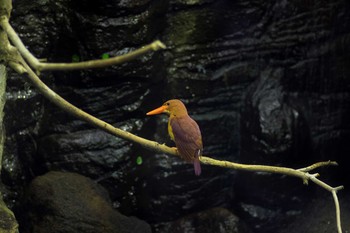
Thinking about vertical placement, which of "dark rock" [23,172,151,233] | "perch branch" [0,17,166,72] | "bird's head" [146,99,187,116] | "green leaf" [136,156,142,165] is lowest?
"dark rock" [23,172,151,233]

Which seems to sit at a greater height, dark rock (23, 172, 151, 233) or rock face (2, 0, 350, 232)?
rock face (2, 0, 350, 232)

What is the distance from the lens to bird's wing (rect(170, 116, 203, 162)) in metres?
4.55

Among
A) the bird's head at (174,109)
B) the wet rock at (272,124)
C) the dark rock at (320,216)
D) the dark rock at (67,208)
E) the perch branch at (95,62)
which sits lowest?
the dark rock at (320,216)

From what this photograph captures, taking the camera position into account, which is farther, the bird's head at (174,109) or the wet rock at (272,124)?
the wet rock at (272,124)

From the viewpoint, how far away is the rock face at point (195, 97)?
6.03m

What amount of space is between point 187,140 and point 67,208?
5.31 feet

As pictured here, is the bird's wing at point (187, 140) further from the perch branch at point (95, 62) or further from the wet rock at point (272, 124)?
the perch branch at point (95, 62)

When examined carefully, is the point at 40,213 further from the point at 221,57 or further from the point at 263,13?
the point at 263,13

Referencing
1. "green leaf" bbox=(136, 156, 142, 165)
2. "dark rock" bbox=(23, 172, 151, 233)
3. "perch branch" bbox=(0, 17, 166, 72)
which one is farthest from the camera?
"green leaf" bbox=(136, 156, 142, 165)

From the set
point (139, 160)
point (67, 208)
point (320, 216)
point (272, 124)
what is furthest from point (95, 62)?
point (320, 216)

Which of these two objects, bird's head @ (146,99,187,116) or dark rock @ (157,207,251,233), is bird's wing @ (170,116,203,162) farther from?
dark rock @ (157,207,251,233)

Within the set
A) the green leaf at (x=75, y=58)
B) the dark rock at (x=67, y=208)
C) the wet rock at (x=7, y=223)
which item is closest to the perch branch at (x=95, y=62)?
the wet rock at (x=7, y=223)

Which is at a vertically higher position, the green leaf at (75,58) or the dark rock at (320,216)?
the green leaf at (75,58)

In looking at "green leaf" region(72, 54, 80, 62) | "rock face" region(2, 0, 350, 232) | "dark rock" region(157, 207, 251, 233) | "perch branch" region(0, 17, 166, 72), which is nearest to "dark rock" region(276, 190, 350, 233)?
"rock face" region(2, 0, 350, 232)
